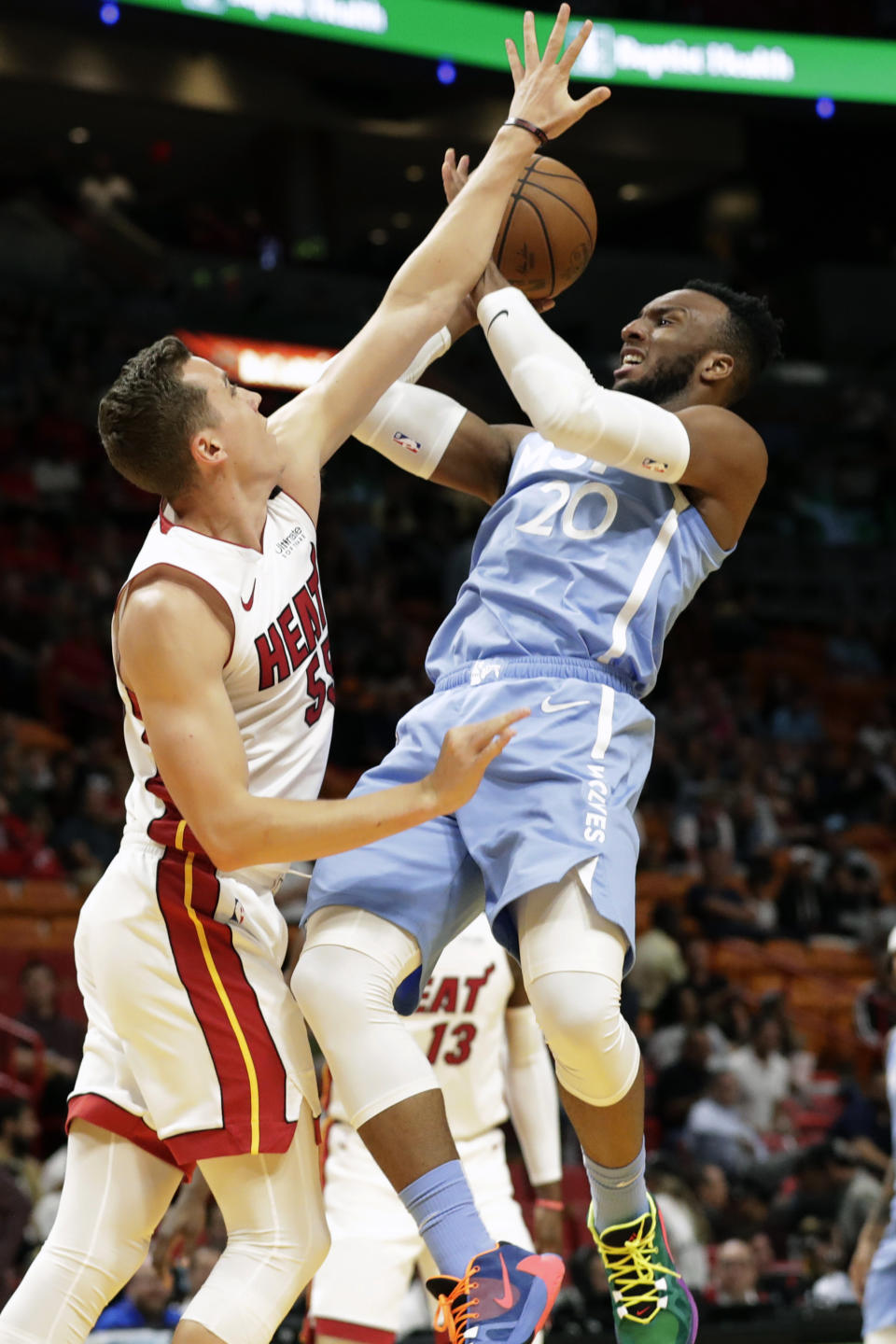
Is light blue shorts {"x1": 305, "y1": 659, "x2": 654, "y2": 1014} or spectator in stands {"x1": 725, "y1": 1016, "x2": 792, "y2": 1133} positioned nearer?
light blue shorts {"x1": 305, "y1": 659, "x2": 654, "y2": 1014}

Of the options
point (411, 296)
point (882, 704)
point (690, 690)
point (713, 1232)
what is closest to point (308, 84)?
point (690, 690)

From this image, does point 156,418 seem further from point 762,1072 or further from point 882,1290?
point 762,1072

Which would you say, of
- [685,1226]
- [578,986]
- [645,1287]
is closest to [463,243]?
[578,986]

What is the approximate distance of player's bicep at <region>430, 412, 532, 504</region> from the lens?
12.6ft

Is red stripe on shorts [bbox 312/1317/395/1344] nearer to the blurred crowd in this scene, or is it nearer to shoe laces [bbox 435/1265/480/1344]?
the blurred crowd

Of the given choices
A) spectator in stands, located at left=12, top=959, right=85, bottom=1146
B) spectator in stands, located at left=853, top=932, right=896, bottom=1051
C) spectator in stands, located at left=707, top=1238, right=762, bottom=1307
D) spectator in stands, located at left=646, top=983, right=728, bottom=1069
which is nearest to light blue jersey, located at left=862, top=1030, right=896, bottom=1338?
spectator in stands, located at left=707, top=1238, right=762, bottom=1307

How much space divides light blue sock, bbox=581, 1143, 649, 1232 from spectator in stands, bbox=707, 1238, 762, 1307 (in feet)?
16.6

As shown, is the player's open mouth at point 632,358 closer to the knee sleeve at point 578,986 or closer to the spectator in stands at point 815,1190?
the knee sleeve at point 578,986

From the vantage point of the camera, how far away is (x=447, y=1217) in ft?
9.75

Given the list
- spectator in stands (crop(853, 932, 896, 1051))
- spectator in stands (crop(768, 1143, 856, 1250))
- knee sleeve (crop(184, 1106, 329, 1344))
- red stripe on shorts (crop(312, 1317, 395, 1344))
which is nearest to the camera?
knee sleeve (crop(184, 1106, 329, 1344))

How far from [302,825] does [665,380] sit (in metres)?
1.46

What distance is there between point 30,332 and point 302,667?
1367 centimetres

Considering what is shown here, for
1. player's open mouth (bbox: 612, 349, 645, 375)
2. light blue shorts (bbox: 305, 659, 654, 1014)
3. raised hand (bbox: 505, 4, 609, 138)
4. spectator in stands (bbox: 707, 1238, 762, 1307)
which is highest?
raised hand (bbox: 505, 4, 609, 138)

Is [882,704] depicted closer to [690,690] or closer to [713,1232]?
[690,690]
